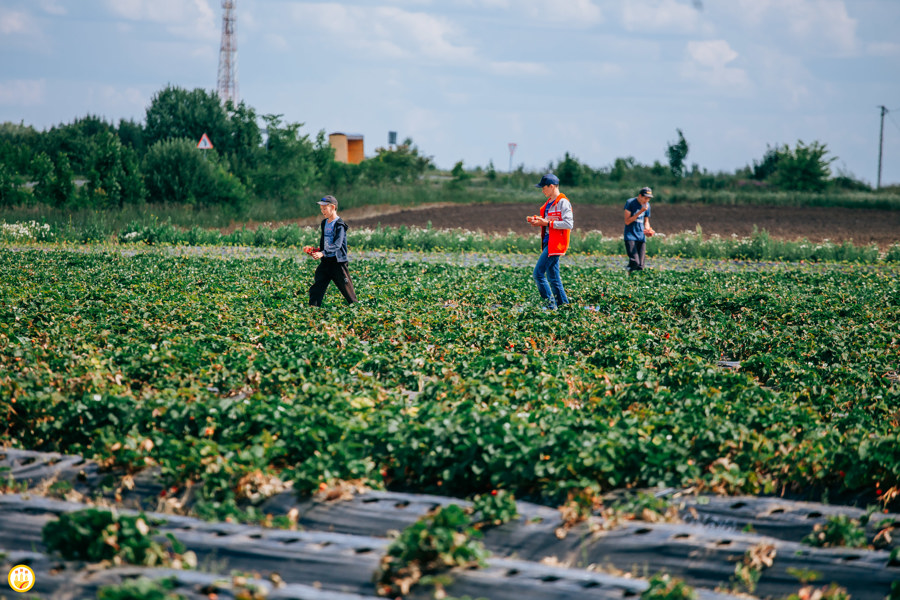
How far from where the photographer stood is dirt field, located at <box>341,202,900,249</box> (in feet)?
115

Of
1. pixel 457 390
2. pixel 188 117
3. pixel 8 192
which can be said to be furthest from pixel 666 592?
pixel 188 117

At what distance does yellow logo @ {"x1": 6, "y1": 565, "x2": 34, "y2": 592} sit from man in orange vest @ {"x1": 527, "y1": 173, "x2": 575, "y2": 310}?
772cm

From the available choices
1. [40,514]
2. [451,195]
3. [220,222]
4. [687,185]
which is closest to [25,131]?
[451,195]

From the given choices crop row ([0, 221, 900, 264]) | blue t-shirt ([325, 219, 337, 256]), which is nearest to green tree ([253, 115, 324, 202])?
crop row ([0, 221, 900, 264])

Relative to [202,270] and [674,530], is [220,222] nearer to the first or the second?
[202,270]

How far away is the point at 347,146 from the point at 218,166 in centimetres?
3415

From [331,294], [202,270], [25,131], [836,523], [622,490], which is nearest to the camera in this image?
[836,523]

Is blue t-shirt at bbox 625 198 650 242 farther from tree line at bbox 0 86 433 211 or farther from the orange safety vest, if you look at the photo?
tree line at bbox 0 86 433 211

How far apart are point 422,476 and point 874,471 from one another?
2953mm

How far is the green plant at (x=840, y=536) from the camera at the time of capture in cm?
434

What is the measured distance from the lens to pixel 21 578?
3.82 metres

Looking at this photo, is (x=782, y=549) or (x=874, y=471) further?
(x=874, y=471)

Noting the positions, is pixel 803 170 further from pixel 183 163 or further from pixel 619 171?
pixel 183 163

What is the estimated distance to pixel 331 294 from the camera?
42.3 feet
